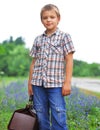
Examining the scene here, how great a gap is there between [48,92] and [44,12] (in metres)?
0.79

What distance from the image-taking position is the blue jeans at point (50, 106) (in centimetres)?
468

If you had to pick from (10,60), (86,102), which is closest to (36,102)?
(86,102)

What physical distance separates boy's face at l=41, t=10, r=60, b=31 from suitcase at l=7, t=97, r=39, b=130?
81 cm

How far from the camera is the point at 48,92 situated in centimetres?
472

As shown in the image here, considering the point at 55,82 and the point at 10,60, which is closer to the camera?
the point at 55,82

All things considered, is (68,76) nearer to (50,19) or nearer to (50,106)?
(50,106)

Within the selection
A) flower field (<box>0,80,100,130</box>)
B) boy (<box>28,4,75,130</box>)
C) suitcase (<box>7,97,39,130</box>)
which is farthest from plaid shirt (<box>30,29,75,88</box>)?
flower field (<box>0,80,100,130</box>)

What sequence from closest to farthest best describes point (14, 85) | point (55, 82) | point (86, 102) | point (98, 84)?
1. point (55, 82)
2. point (86, 102)
3. point (14, 85)
4. point (98, 84)

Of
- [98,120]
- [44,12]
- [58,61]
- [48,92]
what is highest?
[44,12]

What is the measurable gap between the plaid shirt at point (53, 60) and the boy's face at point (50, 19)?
67 millimetres

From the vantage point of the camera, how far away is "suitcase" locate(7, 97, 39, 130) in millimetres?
4789

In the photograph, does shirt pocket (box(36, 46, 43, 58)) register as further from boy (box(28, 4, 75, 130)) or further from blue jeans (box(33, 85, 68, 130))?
blue jeans (box(33, 85, 68, 130))

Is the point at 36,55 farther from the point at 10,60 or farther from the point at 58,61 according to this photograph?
the point at 10,60

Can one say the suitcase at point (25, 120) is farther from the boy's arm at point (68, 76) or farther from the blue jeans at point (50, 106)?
the boy's arm at point (68, 76)
